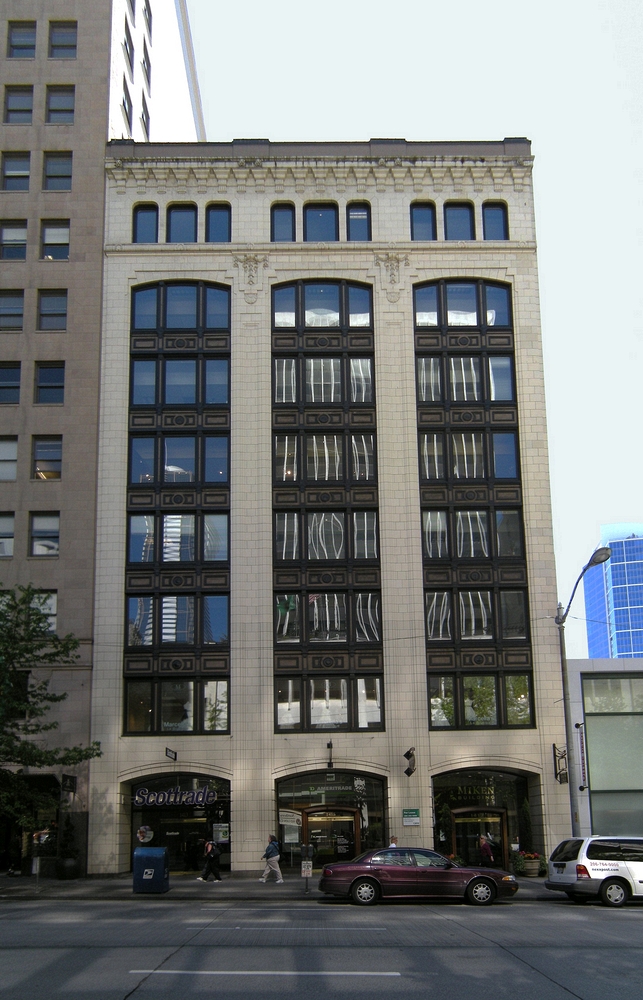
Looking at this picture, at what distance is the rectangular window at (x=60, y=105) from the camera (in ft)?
145

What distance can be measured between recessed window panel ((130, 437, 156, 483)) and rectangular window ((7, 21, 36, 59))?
1825 centimetres

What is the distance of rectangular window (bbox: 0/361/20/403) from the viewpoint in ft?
137

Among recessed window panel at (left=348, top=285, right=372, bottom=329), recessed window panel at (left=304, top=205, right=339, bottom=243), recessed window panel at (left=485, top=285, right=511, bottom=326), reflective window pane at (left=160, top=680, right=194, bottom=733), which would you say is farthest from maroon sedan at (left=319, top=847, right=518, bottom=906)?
recessed window panel at (left=304, top=205, right=339, bottom=243)

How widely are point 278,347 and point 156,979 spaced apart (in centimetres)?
3023

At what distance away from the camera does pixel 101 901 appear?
28828 millimetres

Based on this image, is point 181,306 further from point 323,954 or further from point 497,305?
point 323,954

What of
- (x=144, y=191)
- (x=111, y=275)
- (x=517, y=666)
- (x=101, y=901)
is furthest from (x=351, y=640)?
(x=144, y=191)

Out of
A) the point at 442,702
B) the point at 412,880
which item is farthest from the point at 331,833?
the point at 412,880

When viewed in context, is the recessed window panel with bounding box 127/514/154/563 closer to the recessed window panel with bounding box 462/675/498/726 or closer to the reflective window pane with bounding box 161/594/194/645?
the reflective window pane with bounding box 161/594/194/645

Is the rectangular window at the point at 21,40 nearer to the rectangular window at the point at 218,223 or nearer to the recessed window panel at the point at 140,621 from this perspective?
the rectangular window at the point at 218,223

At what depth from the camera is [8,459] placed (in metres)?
40.9

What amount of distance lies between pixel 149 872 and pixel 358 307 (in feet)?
77.6

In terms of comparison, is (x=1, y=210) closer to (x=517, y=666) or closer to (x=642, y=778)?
(x=517, y=666)

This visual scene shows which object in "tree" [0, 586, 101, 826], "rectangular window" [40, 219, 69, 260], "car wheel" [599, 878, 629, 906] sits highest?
"rectangular window" [40, 219, 69, 260]
